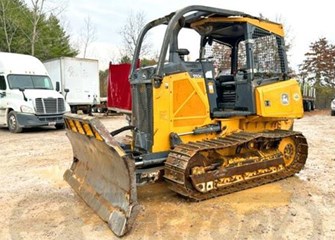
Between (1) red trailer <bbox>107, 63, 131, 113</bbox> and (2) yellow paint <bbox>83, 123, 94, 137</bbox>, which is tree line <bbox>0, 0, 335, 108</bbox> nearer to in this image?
(1) red trailer <bbox>107, 63, 131, 113</bbox>

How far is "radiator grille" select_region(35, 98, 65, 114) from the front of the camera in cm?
1298

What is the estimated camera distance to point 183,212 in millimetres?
4543

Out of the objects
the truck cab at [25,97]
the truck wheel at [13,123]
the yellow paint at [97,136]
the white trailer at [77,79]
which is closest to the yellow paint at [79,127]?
the yellow paint at [97,136]

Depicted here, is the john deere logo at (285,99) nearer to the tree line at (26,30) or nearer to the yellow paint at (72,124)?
the yellow paint at (72,124)

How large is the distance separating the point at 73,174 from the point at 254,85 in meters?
3.23

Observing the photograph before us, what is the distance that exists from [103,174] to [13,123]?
985 centimetres

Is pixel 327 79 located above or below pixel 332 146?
above

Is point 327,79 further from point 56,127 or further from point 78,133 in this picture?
point 78,133

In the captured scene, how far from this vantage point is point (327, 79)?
103 feet

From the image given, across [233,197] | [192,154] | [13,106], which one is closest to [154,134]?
[192,154]

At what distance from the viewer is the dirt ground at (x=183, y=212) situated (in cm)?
394

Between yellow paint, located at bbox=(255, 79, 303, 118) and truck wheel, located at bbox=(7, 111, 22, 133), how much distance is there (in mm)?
10233

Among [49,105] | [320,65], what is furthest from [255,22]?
[320,65]

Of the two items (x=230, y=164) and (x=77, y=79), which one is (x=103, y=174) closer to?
(x=230, y=164)
